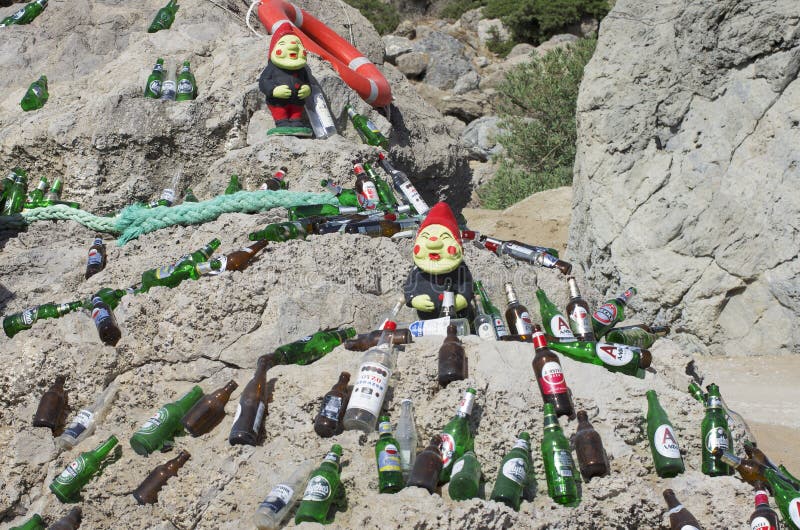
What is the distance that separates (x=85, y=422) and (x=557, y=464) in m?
2.44

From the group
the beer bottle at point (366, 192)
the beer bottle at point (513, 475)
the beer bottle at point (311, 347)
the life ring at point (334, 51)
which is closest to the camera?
the beer bottle at point (513, 475)

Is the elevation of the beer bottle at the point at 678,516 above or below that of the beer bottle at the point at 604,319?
above

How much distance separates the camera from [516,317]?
4633mm

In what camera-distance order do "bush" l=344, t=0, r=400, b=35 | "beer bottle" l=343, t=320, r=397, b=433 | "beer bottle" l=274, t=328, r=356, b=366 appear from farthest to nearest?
1. "bush" l=344, t=0, r=400, b=35
2. "beer bottle" l=274, t=328, r=356, b=366
3. "beer bottle" l=343, t=320, r=397, b=433

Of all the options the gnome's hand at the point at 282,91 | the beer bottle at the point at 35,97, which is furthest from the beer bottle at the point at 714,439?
the beer bottle at the point at 35,97

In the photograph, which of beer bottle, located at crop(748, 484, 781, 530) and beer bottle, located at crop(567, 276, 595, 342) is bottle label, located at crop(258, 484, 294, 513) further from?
beer bottle, located at crop(567, 276, 595, 342)

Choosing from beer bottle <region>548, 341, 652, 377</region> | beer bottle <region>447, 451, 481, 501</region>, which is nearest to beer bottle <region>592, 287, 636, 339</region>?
Result: beer bottle <region>548, 341, 652, 377</region>

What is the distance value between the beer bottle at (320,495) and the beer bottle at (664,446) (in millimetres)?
1378

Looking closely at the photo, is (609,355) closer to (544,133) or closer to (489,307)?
(489,307)

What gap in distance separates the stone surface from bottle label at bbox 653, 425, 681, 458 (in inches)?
149

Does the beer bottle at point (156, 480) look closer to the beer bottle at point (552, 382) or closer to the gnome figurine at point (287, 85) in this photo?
the beer bottle at point (552, 382)

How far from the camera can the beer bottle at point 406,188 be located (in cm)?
589

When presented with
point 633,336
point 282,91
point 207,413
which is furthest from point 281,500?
point 282,91

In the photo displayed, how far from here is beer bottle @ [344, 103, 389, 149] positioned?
23.1ft
